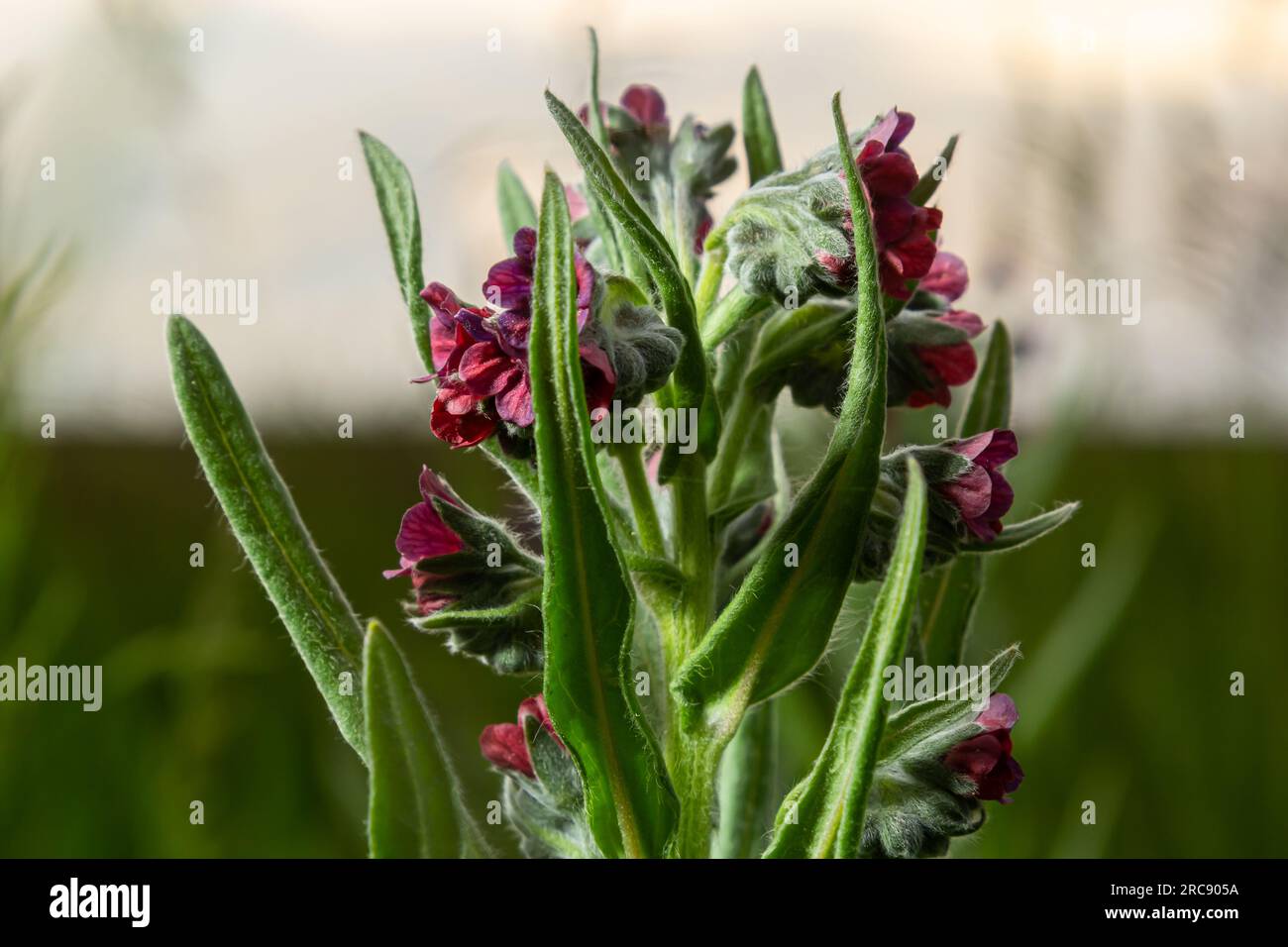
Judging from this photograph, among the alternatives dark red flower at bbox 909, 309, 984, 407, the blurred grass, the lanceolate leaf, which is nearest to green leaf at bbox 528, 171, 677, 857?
the lanceolate leaf

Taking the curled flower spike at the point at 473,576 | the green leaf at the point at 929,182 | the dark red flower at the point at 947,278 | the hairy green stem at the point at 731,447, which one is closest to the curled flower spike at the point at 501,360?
the curled flower spike at the point at 473,576

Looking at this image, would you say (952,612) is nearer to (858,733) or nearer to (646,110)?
(858,733)

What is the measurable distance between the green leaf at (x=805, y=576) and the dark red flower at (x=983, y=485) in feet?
0.36

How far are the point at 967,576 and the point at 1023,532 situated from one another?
0.27 metres

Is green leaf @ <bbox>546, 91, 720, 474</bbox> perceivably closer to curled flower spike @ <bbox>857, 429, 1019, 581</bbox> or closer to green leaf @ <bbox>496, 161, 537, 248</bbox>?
curled flower spike @ <bbox>857, 429, 1019, 581</bbox>

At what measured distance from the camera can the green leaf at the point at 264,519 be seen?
1164mm

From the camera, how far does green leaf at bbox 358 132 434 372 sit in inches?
47.2

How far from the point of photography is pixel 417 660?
16.0 ft

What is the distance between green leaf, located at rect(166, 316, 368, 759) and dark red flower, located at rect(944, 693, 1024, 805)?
600 millimetres

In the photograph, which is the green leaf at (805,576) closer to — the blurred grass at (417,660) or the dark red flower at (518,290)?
the dark red flower at (518,290)

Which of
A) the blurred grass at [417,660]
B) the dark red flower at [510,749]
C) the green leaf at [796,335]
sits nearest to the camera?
the green leaf at [796,335]

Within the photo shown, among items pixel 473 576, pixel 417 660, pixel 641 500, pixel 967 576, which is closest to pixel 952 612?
pixel 967 576

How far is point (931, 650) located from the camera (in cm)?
138
